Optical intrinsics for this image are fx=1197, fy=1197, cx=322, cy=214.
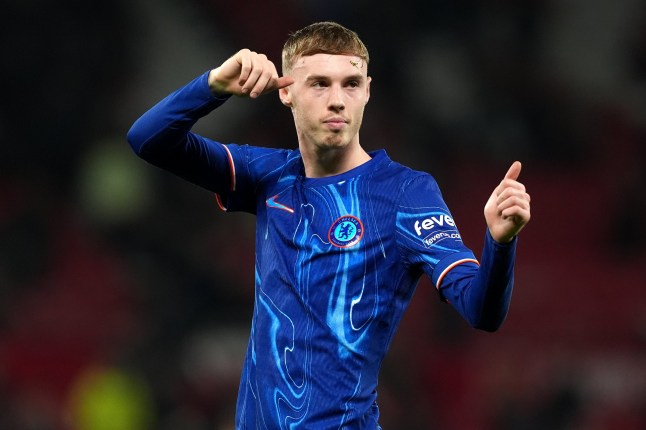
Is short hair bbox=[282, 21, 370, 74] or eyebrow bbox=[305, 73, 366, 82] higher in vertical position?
short hair bbox=[282, 21, 370, 74]

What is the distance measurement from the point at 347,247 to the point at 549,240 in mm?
7790

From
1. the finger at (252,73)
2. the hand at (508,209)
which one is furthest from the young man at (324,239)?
the hand at (508,209)

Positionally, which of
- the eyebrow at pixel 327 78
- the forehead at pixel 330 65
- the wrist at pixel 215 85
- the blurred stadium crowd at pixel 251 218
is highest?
the forehead at pixel 330 65

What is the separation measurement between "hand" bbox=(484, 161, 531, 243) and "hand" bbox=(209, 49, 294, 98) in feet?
2.65

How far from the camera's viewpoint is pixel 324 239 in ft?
12.4

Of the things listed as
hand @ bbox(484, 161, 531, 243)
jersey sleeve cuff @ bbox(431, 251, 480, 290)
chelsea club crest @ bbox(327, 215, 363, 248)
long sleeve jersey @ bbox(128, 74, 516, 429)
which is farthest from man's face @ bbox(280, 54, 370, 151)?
hand @ bbox(484, 161, 531, 243)

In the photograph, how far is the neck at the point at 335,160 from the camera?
3.91 metres

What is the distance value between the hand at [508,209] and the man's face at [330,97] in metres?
0.71

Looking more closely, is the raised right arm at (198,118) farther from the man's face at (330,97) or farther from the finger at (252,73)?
the man's face at (330,97)

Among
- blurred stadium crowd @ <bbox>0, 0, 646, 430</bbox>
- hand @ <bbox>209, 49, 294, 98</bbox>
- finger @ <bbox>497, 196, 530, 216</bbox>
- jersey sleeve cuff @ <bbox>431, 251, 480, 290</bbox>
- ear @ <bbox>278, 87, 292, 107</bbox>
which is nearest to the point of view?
finger @ <bbox>497, 196, 530, 216</bbox>

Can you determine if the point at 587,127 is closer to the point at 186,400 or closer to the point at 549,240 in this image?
the point at 549,240

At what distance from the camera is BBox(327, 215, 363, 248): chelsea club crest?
3.74 metres

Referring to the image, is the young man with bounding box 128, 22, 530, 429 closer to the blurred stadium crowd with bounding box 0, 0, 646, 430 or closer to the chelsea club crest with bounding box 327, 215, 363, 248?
the chelsea club crest with bounding box 327, 215, 363, 248

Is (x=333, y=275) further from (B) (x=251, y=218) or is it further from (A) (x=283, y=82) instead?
(B) (x=251, y=218)
